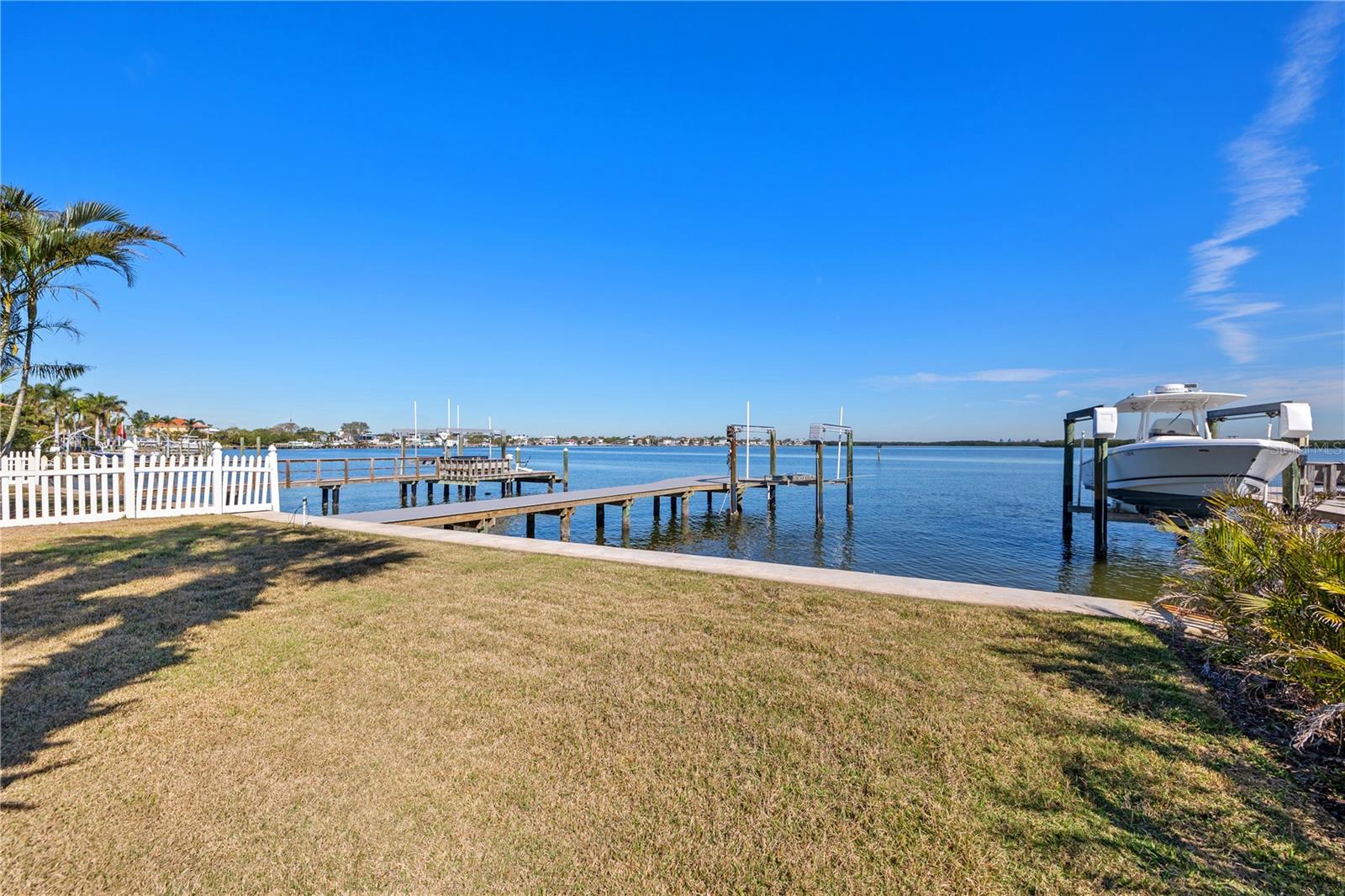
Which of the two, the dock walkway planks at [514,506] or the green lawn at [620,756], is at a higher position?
the green lawn at [620,756]

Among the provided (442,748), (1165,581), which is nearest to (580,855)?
(442,748)

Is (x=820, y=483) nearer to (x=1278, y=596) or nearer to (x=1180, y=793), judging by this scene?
(x=1278, y=596)

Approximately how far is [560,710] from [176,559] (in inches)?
280

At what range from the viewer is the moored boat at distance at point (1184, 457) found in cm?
1387

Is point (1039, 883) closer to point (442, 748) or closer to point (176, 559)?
point (442, 748)

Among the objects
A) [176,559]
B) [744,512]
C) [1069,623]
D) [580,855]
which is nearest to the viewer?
[580,855]

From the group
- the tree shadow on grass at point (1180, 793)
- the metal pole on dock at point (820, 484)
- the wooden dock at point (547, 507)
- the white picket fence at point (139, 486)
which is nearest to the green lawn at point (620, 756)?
the tree shadow on grass at point (1180, 793)

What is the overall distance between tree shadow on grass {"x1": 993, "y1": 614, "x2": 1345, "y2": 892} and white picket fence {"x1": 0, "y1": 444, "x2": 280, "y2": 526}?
14.2 meters

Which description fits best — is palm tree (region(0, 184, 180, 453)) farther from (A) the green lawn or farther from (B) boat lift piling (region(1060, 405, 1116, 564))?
(B) boat lift piling (region(1060, 405, 1116, 564))

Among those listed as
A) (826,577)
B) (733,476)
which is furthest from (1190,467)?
(733,476)

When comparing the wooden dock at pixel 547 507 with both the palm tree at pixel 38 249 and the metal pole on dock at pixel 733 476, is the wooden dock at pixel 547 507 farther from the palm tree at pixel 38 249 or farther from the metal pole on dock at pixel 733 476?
the palm tree at pixel 38 249

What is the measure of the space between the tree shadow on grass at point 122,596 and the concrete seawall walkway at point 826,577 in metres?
1.32

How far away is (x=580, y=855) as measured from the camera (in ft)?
8.27

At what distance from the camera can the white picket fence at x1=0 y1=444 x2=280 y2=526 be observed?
34.9 feet
